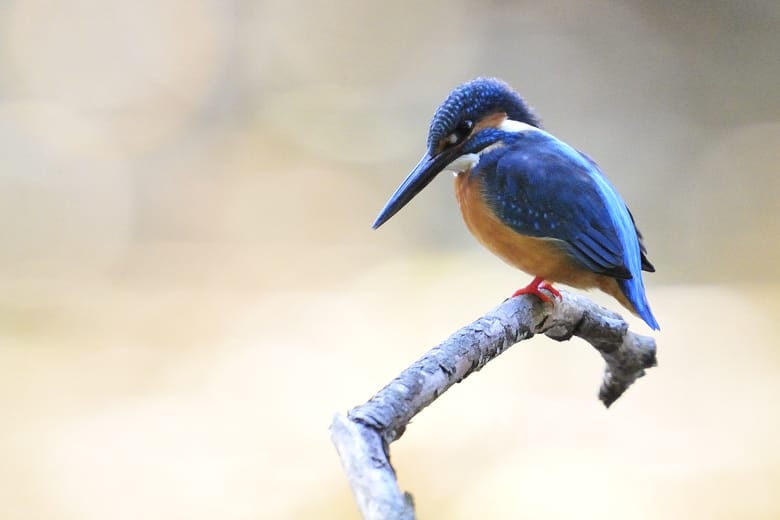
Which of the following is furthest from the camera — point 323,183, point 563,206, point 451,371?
point 323,183

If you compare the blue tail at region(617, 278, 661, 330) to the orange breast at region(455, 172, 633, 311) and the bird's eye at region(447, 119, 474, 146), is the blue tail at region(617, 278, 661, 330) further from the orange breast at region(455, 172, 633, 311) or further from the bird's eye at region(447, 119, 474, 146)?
the bird's eye at region(447, 119, 474, 146)

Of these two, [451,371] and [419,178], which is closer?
[451,371]

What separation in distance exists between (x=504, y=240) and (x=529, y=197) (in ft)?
0.24

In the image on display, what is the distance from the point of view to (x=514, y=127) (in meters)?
0.92

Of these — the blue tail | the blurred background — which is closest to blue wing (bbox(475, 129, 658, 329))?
the blue tail

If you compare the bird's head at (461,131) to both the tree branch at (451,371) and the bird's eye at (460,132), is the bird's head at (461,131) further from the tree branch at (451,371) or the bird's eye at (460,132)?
the tree branch at (451,371)

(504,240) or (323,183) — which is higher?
(323,183)

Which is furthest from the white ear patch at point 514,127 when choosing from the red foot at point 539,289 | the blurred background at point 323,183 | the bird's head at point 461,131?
the blurred background at point 323,183

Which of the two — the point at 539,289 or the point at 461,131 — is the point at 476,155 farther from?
the point at 539,289

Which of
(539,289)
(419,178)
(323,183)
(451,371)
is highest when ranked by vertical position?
(323,183)

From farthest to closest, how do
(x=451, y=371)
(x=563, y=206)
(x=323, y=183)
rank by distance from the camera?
1. (x=323, y=183)
2. (x=563, y=206)
3. (x=451, y=371)

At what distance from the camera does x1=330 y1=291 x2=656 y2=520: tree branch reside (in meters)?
0.48

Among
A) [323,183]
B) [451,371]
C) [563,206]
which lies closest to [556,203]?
[563,206]

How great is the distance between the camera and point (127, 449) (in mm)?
1636
